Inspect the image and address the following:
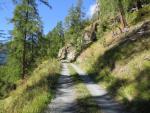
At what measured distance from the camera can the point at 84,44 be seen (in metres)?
81.3

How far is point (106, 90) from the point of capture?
22.0m

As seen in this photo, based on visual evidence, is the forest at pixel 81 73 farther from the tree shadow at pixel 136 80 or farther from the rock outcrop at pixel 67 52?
the rock outcrop at pixel 67 52

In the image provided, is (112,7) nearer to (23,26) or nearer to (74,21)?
(23,26)

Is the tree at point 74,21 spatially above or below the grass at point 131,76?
above

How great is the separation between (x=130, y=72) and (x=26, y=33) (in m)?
22.6

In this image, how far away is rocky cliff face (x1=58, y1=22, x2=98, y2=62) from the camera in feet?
262

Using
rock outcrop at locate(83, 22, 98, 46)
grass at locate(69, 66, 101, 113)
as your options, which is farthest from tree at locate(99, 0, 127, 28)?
rock outcrop at locate(83, 22, 98, 46)

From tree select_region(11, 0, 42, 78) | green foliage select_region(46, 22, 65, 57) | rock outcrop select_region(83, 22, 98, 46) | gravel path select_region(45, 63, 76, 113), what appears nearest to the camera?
gravel path select_region(45, 63, 76, 113)

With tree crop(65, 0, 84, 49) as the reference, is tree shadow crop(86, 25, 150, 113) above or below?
below

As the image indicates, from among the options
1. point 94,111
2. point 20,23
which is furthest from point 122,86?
point 20,23

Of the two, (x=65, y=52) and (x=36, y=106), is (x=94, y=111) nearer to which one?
(x=36, y=106)

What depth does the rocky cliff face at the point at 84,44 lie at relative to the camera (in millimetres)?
79900

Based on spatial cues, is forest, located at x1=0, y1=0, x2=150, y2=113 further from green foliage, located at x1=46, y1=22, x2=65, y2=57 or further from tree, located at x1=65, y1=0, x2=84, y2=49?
green foliage, located at x1=46, y1=22, x2=65, y2=57

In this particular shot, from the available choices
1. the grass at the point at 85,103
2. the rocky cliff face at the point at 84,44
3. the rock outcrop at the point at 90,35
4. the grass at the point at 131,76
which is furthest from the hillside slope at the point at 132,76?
the rock outcrop at the point at 90,35
